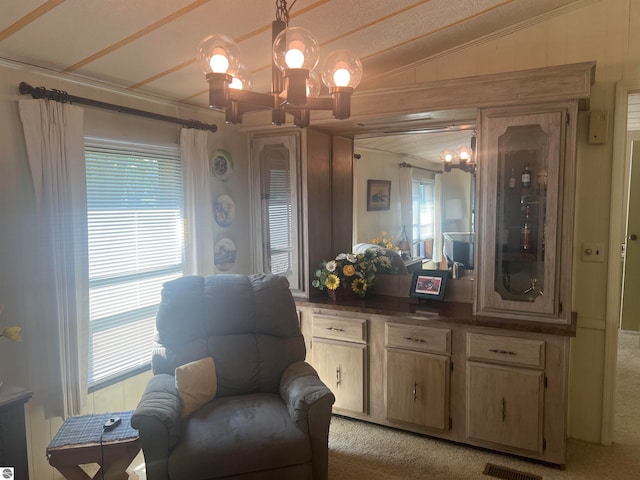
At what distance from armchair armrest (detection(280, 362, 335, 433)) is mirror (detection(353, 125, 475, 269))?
127 centimetres

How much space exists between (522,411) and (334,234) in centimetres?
177

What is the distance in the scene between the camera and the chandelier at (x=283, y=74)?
145 centimetres

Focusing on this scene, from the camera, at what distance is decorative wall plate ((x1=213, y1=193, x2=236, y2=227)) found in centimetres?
342

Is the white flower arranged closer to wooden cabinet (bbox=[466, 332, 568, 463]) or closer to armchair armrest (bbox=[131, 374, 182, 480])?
wooden cabinet (bbox=[466, 332, 568, 463])

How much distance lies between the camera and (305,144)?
3369mm

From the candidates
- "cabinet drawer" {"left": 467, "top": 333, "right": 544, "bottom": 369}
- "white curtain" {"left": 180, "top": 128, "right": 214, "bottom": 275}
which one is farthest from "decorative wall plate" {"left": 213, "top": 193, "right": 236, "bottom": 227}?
"cabinet drawer" {"left": 467, "top": 333, "right": 544, "bottom": 369}

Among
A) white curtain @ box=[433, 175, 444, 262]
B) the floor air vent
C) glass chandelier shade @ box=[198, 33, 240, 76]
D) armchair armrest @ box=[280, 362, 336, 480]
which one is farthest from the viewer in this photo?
white curtain @ box=[433, 175, 444, 262]

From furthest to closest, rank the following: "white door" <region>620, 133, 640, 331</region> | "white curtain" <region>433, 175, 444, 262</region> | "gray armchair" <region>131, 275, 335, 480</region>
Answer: "white door" <region>620, 133, 640, 331</region> → "white curtain" <region>433, 175, 444, 262</region> → "gray armchair" <region>131, 275, 335, 480</region>

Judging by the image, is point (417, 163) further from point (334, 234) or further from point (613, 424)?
point (613, 424)

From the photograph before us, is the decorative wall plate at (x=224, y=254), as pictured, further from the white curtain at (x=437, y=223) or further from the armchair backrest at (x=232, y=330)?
the white curtain at (x=437, y=223)

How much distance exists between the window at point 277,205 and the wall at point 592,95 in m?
1.43

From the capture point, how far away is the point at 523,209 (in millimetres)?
2783

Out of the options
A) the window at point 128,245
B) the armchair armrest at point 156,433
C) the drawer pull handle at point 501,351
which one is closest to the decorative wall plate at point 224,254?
the window at point 128,245

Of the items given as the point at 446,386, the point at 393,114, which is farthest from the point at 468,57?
the point at 446,386
